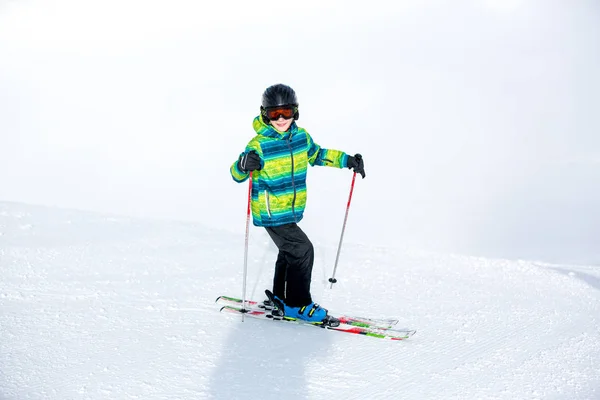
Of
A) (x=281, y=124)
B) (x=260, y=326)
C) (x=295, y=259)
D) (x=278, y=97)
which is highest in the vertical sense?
(x=278, y=97)

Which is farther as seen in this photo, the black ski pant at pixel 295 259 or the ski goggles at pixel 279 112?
the black ski pant at pixel 295 259

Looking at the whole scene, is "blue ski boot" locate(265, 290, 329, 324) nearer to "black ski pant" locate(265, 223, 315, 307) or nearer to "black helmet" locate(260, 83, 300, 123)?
"black ski pant" locate(265, 223, 315, 307)

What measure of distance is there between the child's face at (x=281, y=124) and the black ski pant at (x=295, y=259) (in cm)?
67

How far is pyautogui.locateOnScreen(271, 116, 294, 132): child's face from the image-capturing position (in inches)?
158

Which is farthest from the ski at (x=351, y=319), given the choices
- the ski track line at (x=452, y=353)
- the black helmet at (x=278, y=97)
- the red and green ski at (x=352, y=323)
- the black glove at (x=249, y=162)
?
the black helmet at (x=278, y=97)

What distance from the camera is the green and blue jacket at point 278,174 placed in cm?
405

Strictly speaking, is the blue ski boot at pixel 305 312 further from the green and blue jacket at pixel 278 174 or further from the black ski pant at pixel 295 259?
the green and blue jacket at pixel 278 174

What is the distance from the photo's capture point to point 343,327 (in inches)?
161

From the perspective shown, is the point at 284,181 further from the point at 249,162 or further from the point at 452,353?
the point at 452,353

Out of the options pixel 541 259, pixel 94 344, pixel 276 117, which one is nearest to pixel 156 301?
pixel 94 344

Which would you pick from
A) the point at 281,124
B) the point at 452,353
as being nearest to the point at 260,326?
the point at 452,353

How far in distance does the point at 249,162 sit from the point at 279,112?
1.32ft

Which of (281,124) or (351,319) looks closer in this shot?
(281,124)

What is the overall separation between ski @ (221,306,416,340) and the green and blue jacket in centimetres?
64
